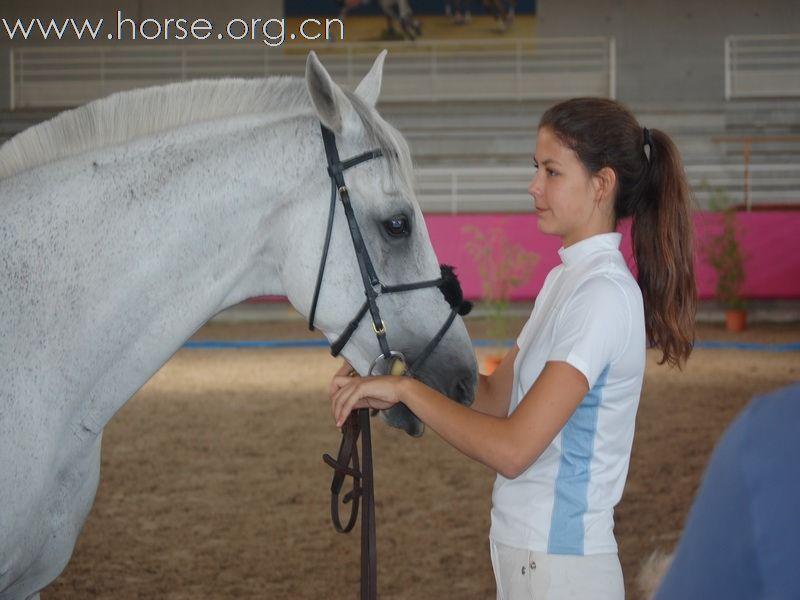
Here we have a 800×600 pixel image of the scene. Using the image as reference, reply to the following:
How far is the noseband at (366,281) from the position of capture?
157 centimetres

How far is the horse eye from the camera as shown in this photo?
1.57m

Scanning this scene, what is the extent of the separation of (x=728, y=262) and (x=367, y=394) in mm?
8770

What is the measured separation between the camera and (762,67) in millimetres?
13695

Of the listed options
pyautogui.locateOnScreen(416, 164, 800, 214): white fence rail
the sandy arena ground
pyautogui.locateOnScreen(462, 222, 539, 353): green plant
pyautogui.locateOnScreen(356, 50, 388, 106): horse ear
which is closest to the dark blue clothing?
pyautogui.locateOnScreen(356, 50, 388, 106): horse ear

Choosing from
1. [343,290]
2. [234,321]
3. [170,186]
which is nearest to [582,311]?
[343,290]

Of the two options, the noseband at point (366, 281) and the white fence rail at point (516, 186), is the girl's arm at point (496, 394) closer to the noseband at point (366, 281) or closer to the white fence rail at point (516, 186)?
the noseband at point (366, 281)

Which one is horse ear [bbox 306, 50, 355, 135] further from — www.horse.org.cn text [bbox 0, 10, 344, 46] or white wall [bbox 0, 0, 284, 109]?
white wall [bbox 0, 0, 284, 109]

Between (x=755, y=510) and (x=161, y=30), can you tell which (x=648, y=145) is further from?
(x=161, y=30)

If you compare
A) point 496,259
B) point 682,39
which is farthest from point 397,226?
point 682,39

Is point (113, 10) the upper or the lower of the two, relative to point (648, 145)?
upper

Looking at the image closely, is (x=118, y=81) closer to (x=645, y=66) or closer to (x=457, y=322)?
(x=645, y=66)

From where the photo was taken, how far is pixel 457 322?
1.63 metres

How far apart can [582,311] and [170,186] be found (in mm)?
759

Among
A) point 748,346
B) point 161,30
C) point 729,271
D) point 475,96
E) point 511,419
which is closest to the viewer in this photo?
point 511,419
